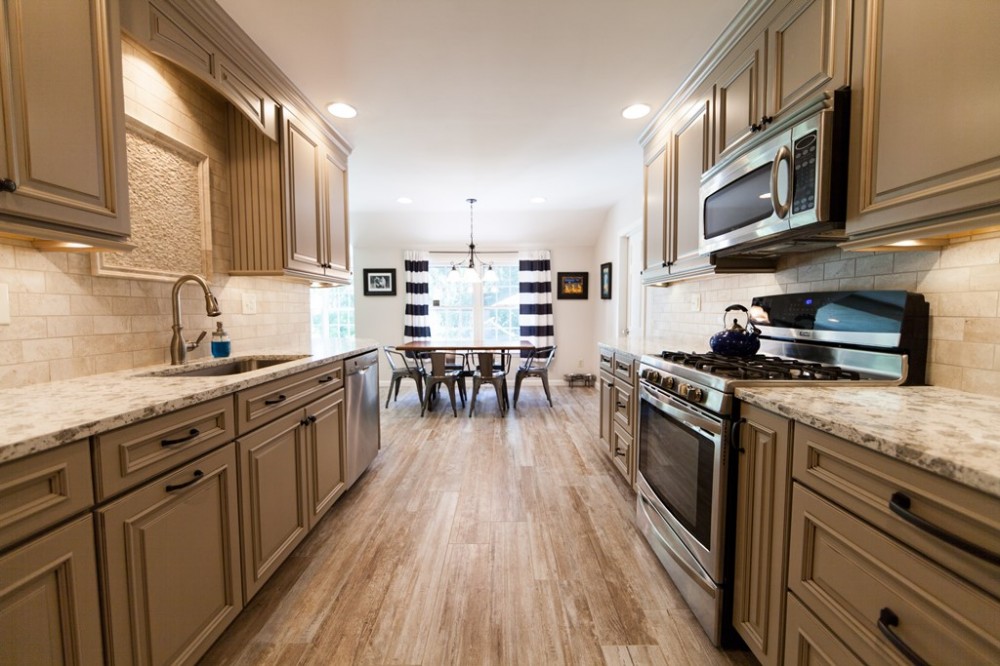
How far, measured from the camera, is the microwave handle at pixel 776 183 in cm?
132

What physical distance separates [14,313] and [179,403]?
2.36 feet

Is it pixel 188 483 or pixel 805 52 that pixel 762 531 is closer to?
pixel 805 52

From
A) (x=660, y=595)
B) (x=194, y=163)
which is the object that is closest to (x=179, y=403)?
(x=194, y=163)

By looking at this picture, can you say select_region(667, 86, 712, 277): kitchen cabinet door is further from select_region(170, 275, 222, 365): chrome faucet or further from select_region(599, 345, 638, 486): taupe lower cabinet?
select_region(170, 275, 222, 365): chrome faucet

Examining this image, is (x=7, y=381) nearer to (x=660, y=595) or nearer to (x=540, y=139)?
(x=660, y=595)

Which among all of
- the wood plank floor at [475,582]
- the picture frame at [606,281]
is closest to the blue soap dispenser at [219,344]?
the wood plank floor at [475,582]

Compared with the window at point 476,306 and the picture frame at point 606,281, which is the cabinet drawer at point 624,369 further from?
the window at point 476,306

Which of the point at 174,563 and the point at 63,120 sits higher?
the point at 63,120

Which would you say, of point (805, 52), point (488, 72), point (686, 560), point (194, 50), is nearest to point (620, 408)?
point (686, 560)

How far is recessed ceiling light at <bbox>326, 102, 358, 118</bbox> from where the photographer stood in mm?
2471

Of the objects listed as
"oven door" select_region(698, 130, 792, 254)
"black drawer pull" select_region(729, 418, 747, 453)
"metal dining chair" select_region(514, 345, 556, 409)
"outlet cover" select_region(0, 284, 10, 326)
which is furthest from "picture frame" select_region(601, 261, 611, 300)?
"outlet cover" select_region(0, 284, 10, 326)

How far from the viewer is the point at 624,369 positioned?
8.00 ft

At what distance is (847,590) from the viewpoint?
0.89 m

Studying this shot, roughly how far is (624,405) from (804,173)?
1.57 m
